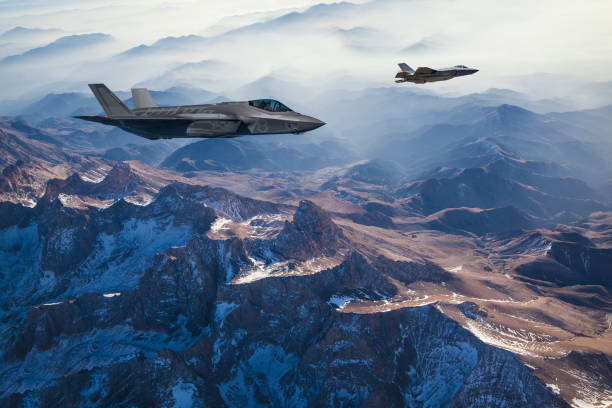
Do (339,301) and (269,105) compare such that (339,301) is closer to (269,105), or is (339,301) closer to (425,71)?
(425,71)

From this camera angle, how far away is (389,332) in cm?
13512

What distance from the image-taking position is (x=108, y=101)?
51625mm

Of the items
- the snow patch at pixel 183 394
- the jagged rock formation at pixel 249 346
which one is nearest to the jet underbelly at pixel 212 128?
the jagged rock formation at pixel 249 346

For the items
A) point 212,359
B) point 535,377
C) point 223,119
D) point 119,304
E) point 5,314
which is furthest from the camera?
point 5,314

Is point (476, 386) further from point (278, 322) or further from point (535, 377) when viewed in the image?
point (278, 322)

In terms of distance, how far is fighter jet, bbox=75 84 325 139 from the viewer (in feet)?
133

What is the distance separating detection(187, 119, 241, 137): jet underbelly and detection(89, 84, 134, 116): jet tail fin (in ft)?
57.6

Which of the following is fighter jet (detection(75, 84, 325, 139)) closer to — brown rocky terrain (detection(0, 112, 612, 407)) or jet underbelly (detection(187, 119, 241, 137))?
jet underbelly (detection(187, 119, 241, 137))

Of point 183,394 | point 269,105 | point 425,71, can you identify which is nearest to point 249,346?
point 183,394

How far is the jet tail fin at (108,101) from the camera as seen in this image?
51.6 metres

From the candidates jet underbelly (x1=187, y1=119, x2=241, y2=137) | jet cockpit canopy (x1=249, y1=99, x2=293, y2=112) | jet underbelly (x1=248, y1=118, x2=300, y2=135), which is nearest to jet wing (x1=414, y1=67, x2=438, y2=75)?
jet cockpit canopy (x1=249, y1=99, x2=293, y2=112)

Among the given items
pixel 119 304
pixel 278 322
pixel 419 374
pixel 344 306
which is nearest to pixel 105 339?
pixel 119 304

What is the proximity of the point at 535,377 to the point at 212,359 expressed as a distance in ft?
359

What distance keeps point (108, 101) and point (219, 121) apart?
2225 cm
